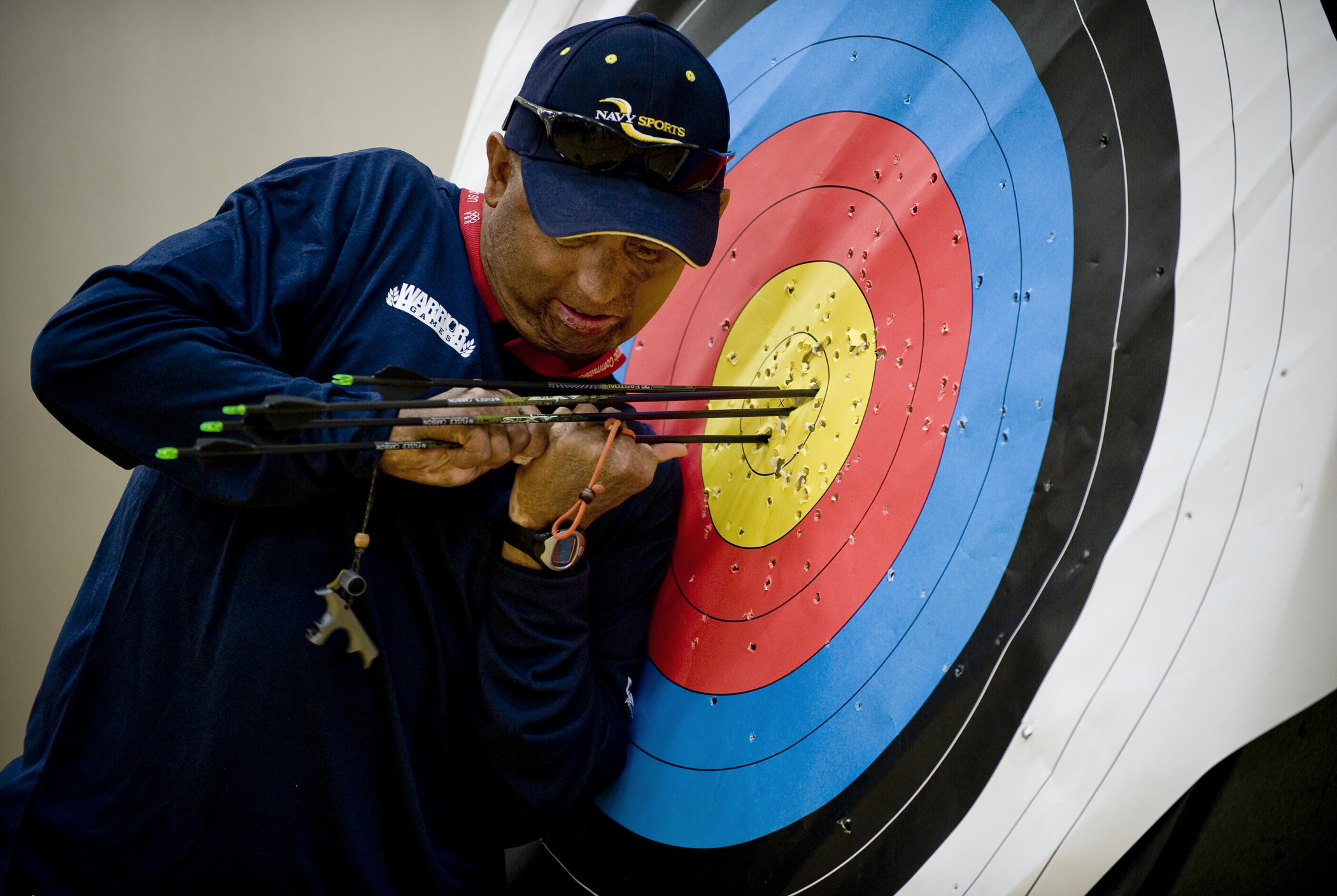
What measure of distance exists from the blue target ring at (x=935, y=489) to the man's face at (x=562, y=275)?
27 centimetres

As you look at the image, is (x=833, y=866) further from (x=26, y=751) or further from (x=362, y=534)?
(x=26, y=751)

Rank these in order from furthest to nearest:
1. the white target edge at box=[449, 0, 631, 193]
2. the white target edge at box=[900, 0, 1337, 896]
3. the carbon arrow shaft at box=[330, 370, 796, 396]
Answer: the white target edge at box=[449, 0, 631, 193], the carbon arrow shaft at box=[330, 370, 796, 396], the white target edge at box=[900, 0, 1337, 896]

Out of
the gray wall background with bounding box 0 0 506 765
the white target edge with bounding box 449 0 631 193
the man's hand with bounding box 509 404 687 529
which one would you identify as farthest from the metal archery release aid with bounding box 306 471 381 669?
the gray wall background with bounding box 0 0 506 765

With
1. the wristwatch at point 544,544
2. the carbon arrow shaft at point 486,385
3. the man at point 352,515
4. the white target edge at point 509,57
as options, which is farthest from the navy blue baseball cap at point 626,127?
the white target edge at point 509,57

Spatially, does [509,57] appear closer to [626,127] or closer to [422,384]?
[626,127]

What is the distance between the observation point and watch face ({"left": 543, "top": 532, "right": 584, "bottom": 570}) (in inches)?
33.0

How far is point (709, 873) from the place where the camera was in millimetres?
883

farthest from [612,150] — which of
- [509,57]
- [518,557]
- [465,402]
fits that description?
[509,57]

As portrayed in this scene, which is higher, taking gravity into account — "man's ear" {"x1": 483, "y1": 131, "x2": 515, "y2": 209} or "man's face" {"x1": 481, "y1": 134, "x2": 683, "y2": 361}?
"man's ear" {"x1": 483, "y1": 131, "x2": 515, "y2": 209}

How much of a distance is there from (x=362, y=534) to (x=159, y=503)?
9.3 inches

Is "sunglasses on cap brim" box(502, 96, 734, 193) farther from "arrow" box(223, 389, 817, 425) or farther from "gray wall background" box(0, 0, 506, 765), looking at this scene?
"gray wall background" box(0, 0, 506, 765)

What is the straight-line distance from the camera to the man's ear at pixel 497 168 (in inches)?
34.8

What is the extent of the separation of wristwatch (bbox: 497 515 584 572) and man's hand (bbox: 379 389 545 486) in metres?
0.09

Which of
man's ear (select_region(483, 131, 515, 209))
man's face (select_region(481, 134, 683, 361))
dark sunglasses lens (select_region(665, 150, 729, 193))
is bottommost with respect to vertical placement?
man's face (select_region(481, 134, 683, 361))
